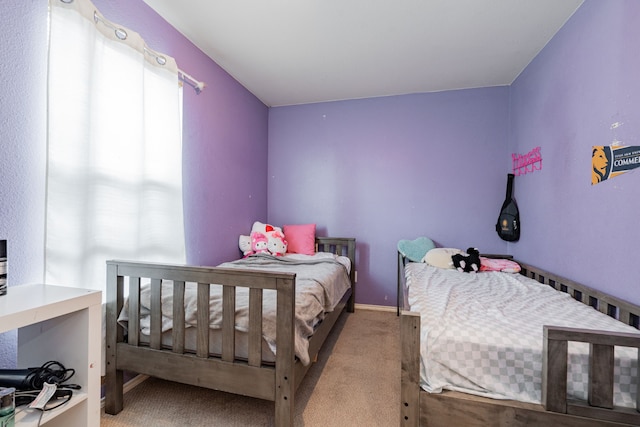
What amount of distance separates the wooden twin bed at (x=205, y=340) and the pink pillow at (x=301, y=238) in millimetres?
1436

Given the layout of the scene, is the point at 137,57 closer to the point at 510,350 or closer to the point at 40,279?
the point at 40,279

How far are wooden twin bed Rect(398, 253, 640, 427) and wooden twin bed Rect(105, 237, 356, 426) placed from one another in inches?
18.7

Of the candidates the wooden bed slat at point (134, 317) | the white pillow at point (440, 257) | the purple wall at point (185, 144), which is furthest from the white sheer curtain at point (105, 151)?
the white pillow at point (440, 257)

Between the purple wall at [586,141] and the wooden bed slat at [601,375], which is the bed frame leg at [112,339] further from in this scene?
the purple wall at [586,141]

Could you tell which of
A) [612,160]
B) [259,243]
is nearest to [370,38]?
[612,160]

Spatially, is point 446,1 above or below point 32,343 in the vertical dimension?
above

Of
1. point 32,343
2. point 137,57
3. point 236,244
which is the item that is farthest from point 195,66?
point 32,343

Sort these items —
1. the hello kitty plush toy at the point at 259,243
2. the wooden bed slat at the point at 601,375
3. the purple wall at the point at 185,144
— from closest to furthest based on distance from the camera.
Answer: the wooden bed slat at the point at 601,375 < the purple wall at the point at 185,144 < the hello kitty plush toy at the point at 259,243

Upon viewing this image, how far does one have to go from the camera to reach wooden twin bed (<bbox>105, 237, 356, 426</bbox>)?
117cm

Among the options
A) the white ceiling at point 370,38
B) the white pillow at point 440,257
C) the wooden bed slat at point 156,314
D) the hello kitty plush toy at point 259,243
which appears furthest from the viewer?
the hello kitty plush toy at point 259,243

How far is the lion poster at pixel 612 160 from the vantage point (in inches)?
48.7

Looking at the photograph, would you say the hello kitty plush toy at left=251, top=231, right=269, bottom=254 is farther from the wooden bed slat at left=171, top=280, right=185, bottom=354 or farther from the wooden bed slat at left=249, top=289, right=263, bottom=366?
the wooden bed slat at left=249, top=289, right=263, bottom=366

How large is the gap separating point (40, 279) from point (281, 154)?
242cm

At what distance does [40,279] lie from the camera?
1.20 metres
